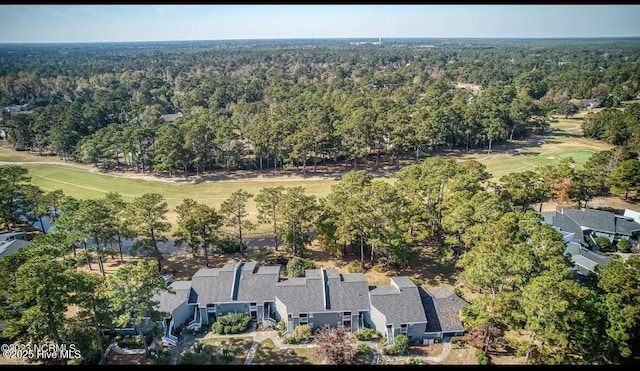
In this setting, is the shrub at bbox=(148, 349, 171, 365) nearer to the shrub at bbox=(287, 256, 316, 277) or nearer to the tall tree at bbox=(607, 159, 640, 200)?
the shrub at bbox=(287, 256, 316, 277)

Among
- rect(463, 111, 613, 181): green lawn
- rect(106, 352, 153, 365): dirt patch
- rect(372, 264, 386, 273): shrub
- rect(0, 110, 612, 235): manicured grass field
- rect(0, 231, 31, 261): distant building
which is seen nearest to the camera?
rect(106, 352, 153, 365): dirt patch

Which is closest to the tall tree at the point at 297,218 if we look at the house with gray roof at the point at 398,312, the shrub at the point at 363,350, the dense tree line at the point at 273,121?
the house with gray roof at the point at 398,312

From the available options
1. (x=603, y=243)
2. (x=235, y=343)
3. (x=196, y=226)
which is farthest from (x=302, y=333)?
(x=603, y=243)

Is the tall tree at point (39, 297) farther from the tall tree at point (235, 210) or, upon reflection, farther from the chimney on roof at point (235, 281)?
the tall tree at point (235, 210)

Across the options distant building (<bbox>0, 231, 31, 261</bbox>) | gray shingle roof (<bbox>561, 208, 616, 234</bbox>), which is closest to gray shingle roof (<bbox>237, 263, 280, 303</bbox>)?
distant building (<bbox>0, 231, 31, 261</bbox>)

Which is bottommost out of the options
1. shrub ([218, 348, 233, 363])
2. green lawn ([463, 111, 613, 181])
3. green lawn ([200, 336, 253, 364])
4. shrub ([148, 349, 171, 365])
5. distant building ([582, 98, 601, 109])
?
green lawn ([200, 336, 253, 364])
